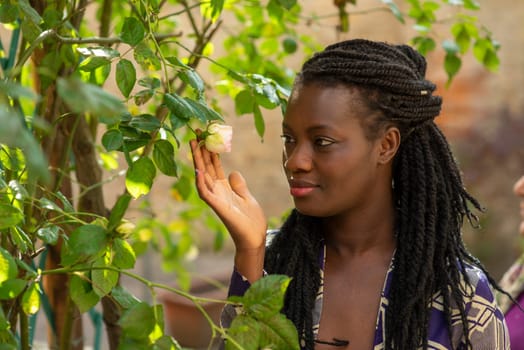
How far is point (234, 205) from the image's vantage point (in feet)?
4.45

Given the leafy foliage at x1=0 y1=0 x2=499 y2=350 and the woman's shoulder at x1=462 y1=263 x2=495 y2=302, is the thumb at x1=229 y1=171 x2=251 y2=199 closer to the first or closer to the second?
the leafy foliage at x1=0 y1=0 x2=499 y2=350

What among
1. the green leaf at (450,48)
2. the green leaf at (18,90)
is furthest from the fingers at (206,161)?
the green leaf at (450,48)

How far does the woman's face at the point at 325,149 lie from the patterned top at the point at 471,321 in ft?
0.64

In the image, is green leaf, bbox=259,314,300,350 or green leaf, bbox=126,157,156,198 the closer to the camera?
green leaf, bbox=259,314,300,350

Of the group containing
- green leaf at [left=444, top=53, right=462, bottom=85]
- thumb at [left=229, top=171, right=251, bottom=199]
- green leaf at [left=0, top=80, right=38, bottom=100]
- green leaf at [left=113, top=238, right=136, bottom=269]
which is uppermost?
green leaf at [left=444, top=53, right=462, bottom=85]

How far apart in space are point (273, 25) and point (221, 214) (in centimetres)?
97

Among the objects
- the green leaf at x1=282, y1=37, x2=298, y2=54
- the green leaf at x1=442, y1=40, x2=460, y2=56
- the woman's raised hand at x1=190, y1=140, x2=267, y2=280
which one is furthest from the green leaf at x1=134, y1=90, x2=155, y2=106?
the green leaf at x1=442, y1=40, x2=460, y2=56

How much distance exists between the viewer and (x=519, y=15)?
5.79 meters

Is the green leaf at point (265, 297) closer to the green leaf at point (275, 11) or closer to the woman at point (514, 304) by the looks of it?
the green leaf at point (275, 11)

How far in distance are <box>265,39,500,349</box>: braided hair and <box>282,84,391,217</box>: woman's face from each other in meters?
0.03

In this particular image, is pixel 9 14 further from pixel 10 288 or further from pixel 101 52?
pixel 10 288

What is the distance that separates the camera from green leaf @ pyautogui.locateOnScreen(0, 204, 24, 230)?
986mm

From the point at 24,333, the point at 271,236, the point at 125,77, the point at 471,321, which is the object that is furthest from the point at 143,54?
the point at 471,321

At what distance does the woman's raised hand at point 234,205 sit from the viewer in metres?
1.33
